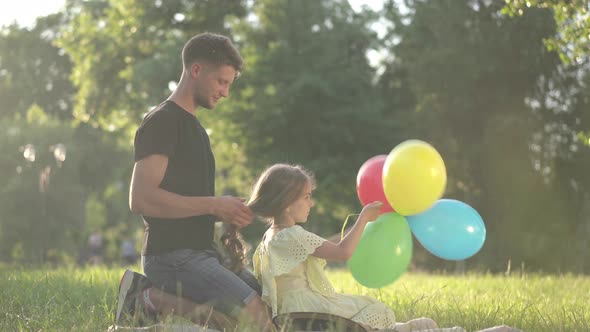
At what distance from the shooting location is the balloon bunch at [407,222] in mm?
4582

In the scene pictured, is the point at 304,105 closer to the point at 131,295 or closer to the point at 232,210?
the point at 131,295

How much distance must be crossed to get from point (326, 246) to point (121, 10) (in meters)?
19.1

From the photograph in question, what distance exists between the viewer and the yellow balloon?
15.0 feet

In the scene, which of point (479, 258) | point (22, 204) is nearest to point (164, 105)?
point (479, 258)

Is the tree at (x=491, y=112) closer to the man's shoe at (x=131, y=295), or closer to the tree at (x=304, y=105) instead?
the tree at (x=304, y=105)

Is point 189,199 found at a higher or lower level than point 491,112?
lower

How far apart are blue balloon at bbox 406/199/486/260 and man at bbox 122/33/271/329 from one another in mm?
1132

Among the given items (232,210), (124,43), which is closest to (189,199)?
(232,210)

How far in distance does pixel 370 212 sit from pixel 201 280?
107 cm

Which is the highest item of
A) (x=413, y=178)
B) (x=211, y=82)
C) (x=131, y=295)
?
(x=211, y=82)

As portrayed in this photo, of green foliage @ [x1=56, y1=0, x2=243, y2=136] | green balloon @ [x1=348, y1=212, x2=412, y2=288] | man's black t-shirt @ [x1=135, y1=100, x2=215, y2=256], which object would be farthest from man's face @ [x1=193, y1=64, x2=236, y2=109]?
green foliage @ [x1=56, y1=0, x2=243, y2=136]

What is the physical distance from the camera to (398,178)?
458cm

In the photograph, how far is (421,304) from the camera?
6160mm

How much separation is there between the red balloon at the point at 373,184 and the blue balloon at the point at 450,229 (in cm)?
25
